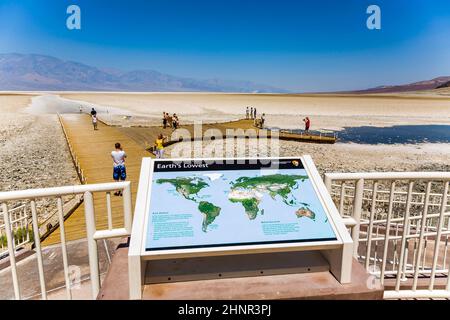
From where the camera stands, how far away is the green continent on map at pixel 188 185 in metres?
3.99

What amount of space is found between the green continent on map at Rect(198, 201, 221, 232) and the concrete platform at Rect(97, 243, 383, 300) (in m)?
0.70

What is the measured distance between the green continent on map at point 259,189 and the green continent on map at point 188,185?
0.37 m

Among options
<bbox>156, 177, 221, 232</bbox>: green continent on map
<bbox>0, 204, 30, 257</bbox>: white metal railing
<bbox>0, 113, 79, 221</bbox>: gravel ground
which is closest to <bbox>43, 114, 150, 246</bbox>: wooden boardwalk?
<bbox>0, 204, 30, 257</bbox>: white metal railing

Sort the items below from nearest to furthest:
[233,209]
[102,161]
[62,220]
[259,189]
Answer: [62,220] → [233,209] → [259,189] → [102,161]


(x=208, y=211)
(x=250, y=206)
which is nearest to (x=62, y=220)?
(x=208, y=211)

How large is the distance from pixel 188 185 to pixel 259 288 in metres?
1.38

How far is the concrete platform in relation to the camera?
12.0 ft

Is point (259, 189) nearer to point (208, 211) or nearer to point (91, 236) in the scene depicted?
point (208, 211)

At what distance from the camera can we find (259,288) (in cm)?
375

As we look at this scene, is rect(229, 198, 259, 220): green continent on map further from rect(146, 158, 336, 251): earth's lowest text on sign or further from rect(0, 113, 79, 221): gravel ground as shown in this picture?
rect(0, 113, 79, 221): gravel ground

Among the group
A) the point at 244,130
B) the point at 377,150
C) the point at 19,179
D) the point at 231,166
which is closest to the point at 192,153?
the point at 19,179

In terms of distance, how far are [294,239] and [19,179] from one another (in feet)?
71.4

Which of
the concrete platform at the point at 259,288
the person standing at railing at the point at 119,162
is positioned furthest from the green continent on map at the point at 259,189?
the person standing at railing at the point at 119,162
